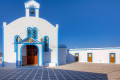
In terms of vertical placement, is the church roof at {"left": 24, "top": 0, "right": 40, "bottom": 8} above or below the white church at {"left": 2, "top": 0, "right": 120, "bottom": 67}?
above

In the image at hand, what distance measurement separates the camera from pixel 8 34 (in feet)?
40.8

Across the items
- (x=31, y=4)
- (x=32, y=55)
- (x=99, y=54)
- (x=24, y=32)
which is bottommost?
(x=99, y=54)

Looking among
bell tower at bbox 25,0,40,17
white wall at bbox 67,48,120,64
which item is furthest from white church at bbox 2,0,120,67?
white wall at bbox 67,48,120,64

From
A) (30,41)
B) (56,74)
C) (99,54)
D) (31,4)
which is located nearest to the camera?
(56,74)

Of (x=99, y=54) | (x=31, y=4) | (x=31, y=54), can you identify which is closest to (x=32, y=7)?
(x=31, y=4)

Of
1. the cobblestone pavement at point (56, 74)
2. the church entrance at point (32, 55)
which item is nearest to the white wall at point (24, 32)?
the church entrance at point (32, 55)

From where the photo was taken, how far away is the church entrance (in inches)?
488

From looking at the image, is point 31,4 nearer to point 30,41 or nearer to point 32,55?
point 30,41

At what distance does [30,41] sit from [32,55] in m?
1.95

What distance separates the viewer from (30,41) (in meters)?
11.5

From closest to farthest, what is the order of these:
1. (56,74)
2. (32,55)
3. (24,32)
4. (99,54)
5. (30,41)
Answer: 1. (56,74)
2. (30,41)
3. (32,55)
4. (24,32)
5. (99,54)

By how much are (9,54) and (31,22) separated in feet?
15.3

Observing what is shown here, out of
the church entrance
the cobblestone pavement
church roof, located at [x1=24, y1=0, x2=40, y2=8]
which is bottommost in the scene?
A: the cobblestone pavement

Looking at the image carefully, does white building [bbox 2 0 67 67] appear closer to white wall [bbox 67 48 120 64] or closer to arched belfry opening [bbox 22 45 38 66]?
arched belfry opening [bbox 22 45 38 66]
